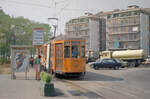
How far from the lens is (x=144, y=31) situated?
7981cm

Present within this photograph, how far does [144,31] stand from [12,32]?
45.7 metres

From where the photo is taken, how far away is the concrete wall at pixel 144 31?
3071 inches

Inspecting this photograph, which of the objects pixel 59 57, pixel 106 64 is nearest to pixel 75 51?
pixel 59 57

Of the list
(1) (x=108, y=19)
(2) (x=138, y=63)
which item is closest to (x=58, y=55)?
(2) (x=138, y=63)

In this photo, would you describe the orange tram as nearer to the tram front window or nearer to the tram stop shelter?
the tram front window

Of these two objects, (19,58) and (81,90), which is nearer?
(81,90)

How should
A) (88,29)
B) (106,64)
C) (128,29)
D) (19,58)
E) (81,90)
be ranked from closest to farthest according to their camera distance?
(81,90)
(19,58)
(106,64)
(128,29)
(88,29)

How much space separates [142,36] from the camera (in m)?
78.5

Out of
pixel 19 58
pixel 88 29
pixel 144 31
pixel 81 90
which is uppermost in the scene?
pixel 88 29

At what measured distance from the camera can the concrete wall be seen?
7800cm

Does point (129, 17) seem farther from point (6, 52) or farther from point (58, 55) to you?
point (58, 55)

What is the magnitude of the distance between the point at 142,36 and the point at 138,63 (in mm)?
34939

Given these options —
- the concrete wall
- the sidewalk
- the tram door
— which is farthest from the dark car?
the concrete wall

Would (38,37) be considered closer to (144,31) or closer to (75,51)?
(75,51)
